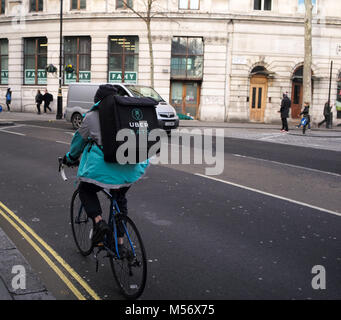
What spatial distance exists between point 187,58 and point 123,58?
4292 millimetres

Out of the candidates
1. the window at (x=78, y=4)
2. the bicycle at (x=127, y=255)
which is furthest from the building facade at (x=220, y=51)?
the bicycle at (x=127, y=255)

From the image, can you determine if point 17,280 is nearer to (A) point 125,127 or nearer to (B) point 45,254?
(B) point 45,254

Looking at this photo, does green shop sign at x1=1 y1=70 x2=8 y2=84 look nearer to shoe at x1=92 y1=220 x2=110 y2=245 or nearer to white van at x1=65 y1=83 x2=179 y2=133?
white van at x1=65 y1=83 x2=179 y2=133

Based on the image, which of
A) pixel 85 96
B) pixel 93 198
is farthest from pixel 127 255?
pixel 85 96

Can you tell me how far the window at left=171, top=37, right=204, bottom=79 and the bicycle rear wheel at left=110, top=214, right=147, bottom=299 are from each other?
25937mm

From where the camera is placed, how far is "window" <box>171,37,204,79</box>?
29000mm

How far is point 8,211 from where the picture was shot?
646 cm

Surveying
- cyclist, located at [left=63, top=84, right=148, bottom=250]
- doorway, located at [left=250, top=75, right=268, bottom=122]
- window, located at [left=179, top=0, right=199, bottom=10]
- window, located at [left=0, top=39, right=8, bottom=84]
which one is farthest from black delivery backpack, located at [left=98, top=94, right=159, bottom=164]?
window, located at [left=0, top=39, right=8, bottom=84]

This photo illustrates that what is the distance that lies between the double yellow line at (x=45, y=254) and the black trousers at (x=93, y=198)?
2.05 feet

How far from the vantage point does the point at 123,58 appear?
98.1ft
